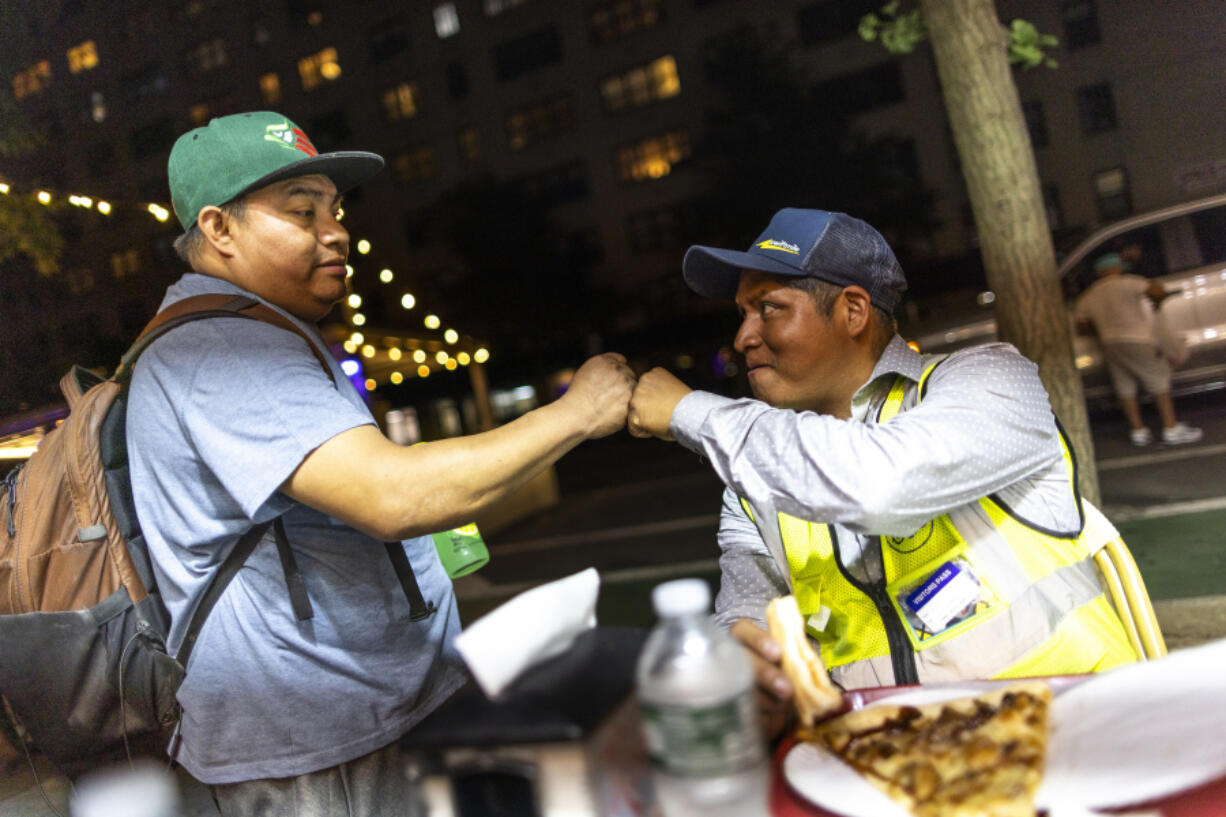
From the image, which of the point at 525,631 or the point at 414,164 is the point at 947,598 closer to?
the point at 525,631

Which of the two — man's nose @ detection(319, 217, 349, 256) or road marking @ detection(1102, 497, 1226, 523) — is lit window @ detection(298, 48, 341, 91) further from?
man's nose @ detection(319, 217, 349, 256)

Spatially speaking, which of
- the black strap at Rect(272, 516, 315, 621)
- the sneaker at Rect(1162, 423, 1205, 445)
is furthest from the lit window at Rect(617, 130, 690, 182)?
the black strap at Rect(272, 516, 315, 621)

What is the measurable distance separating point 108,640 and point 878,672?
171 cm

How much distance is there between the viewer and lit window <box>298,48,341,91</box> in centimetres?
4097

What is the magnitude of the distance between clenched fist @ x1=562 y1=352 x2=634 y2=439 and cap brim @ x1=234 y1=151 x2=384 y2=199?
77 centimetres

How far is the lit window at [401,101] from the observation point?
40.2m

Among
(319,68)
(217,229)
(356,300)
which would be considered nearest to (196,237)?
(217,229)

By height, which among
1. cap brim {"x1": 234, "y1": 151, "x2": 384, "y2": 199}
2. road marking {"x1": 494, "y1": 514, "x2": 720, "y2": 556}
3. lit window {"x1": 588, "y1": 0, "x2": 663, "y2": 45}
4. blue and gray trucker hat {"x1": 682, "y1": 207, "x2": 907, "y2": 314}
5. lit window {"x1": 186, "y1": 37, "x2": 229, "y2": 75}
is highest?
lit window {"x1": 186, "y1": 37, "x2": 229, "y2": 75}

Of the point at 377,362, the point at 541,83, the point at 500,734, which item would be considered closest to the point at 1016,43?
the point at 500,734

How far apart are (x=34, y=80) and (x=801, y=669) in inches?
296

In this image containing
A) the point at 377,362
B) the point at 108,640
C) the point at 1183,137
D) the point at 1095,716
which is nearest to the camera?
the point at 1095,716

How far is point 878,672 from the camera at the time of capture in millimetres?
1818

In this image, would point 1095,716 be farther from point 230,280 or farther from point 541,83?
point 541,83

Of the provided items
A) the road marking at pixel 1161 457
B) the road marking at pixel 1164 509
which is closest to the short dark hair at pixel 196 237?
the road marking at pixel 1164 509
